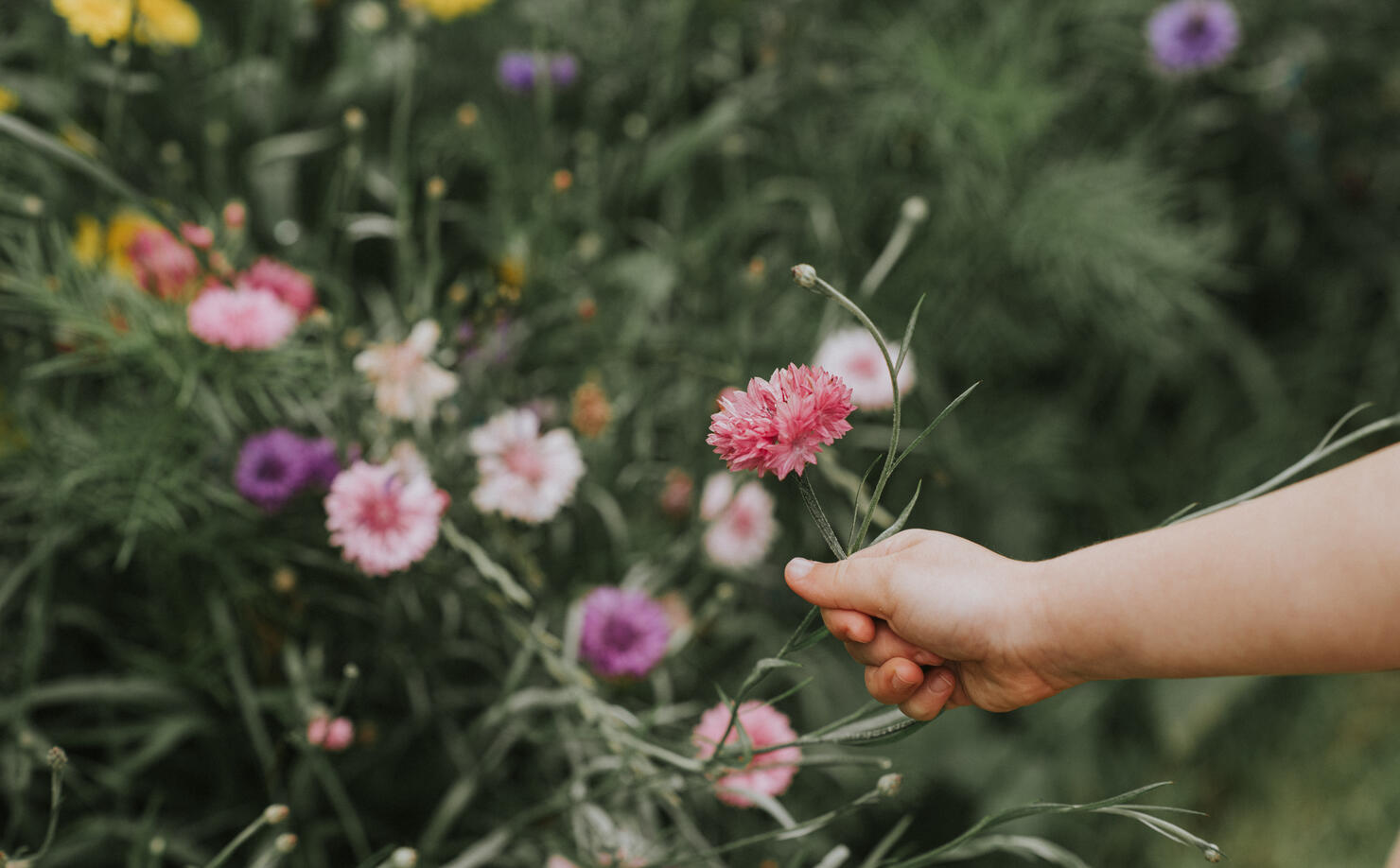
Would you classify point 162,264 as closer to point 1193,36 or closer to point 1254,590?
point 1254,590

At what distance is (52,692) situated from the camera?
486 millimetres

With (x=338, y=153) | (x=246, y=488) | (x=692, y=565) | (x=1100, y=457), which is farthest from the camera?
(x=1100, y=457)

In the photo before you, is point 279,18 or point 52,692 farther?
point 279,18

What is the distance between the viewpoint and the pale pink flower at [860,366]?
0.53m

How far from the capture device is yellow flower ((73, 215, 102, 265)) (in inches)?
23.1

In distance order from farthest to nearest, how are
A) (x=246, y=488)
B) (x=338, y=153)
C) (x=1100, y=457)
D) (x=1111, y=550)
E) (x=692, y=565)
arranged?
(x=1100, y=457), (x=338, y=153), (x=692, y=565), (x=246, y=488), (x=1111, y=550)

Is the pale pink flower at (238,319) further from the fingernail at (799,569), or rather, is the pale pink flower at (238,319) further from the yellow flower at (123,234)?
the fingernail at (799,569)

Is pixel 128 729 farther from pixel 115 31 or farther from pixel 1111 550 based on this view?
pixel 1111 550

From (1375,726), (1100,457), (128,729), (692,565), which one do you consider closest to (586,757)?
(692,565)

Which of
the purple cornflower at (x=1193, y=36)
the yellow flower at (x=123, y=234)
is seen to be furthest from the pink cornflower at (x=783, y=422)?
the purple cornflower at (x=1193, y=36)

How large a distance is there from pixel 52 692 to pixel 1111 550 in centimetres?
53

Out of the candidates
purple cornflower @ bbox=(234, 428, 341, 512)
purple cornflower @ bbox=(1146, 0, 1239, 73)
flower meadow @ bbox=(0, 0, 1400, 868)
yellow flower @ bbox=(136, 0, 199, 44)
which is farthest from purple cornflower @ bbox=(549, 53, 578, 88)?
purple cornflower @ bbox=(1146, 0, 1239, 73)

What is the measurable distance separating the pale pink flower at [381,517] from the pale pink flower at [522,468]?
0.05 metres

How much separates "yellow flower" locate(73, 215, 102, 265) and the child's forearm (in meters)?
0.61
